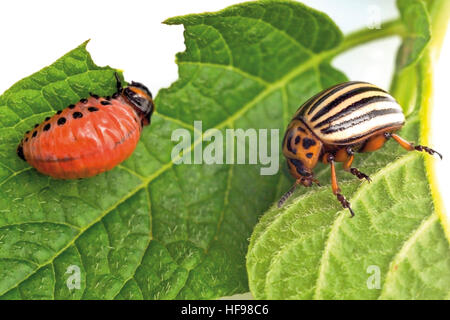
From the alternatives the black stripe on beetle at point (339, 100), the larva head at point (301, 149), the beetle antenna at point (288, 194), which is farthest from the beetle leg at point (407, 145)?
the beetle antenna at point (288, 194)

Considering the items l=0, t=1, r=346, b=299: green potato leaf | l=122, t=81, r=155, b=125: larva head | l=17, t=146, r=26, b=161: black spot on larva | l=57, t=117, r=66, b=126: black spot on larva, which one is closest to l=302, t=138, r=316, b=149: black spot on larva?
l=0, t=1, r=346, b=299: green potato leaf

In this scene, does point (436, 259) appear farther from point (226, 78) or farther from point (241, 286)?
point (226, 78)

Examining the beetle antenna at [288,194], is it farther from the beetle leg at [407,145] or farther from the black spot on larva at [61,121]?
the black spot on larva at [61,121]

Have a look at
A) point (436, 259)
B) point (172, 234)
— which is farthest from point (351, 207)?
point (172, 234)

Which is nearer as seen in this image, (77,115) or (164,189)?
(77,115)

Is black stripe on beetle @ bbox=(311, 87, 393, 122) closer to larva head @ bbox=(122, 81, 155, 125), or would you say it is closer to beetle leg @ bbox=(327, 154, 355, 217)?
beetle leg @ bbox=(327, 154, 355, 217)

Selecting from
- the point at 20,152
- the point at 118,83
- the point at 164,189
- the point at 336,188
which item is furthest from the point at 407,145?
the point at 20,152

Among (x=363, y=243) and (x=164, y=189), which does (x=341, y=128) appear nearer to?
(x=363, y=243)

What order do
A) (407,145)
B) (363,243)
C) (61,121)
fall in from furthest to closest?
(407,145)
(61,121)
(363,243)
